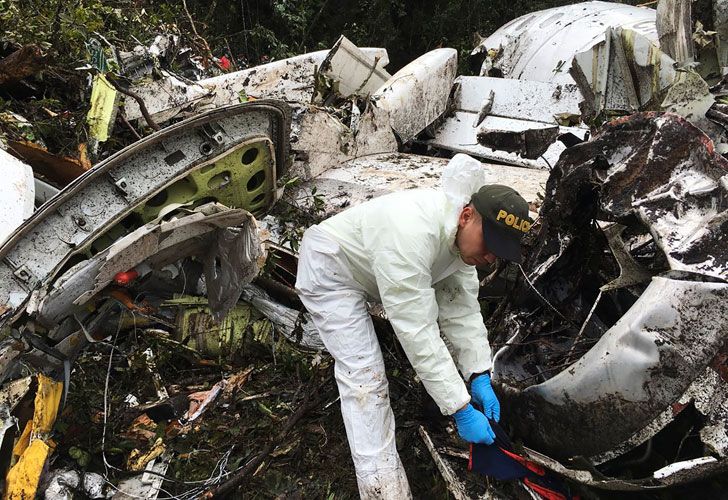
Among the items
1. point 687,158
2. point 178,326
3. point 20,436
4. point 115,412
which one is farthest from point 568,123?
point 20,436

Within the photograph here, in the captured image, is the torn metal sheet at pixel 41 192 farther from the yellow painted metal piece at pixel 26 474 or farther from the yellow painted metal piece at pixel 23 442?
the yellow painted metal piece at pixel 26 474

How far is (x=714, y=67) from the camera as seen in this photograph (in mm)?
3812

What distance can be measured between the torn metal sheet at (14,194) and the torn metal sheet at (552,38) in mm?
4526

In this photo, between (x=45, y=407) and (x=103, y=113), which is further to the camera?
(x=103, y=113)

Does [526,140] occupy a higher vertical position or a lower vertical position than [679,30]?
lower

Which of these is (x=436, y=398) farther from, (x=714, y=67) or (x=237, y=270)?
(x=714, y=67)

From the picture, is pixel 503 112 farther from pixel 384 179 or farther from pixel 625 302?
pixel 625 302

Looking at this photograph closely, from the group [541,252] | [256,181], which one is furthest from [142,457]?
[541,252]

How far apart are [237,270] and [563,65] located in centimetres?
422

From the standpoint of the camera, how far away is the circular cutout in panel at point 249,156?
3320 millimetres

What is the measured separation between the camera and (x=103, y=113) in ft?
13.5

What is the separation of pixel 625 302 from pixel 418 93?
3251 millimetres

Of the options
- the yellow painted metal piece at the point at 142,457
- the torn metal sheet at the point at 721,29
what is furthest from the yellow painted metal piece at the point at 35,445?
the torn metal sheet at the point at 721,29

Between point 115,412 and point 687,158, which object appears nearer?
point 687,158
